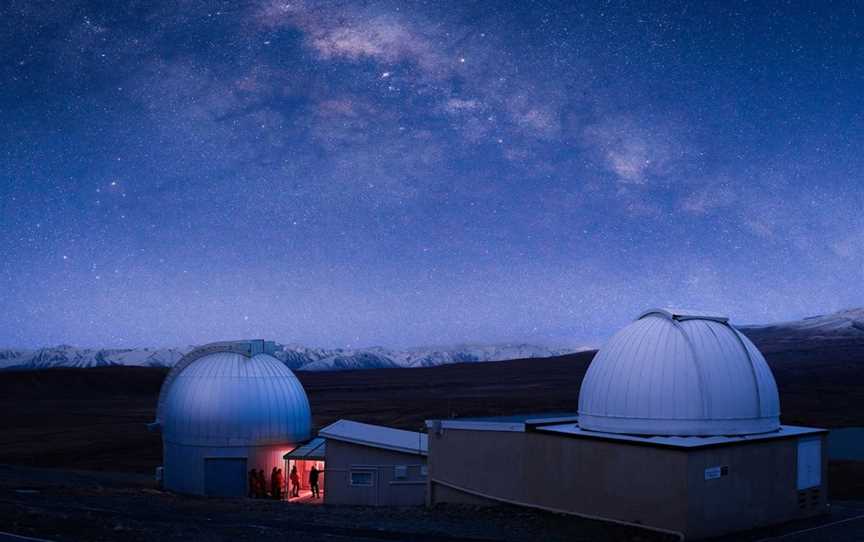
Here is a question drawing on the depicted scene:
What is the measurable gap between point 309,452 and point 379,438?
3101mm

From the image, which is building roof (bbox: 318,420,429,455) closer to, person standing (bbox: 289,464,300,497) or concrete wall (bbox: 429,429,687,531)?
concrete wall (bbox: 429,429,687,531)

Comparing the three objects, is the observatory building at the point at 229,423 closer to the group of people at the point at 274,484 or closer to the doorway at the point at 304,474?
the group of people at the point at 274,484

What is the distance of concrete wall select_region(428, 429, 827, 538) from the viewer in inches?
585

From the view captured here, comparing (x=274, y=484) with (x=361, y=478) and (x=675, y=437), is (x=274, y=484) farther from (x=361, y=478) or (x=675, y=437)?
(x=675, y=437)

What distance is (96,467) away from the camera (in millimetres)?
34188

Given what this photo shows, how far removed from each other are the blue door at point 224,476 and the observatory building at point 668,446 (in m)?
9.59

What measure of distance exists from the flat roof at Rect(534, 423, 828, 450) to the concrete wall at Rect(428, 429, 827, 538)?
12 centimetres

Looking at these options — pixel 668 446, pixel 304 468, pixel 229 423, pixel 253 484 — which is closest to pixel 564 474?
pixel 668 446

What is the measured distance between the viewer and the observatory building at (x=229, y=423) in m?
25.5

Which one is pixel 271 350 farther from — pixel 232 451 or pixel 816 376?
pixel 816 376

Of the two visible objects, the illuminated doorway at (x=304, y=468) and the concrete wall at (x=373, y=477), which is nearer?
the concrete wall at (x=373, y=477)

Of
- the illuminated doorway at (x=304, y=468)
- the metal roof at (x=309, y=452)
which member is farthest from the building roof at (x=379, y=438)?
the illuminated doorway at (x=304, y=468)

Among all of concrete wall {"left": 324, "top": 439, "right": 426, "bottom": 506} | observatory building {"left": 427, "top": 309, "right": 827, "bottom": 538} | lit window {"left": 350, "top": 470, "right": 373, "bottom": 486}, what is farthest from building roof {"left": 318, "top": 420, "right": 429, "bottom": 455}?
observatory building {"left": 427, "top": 309, "right": 827, "bottom": 538}

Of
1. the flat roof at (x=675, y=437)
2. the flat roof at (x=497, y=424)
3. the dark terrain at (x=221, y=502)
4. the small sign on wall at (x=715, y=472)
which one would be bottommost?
the dark terrain at (x=221, y=502)
